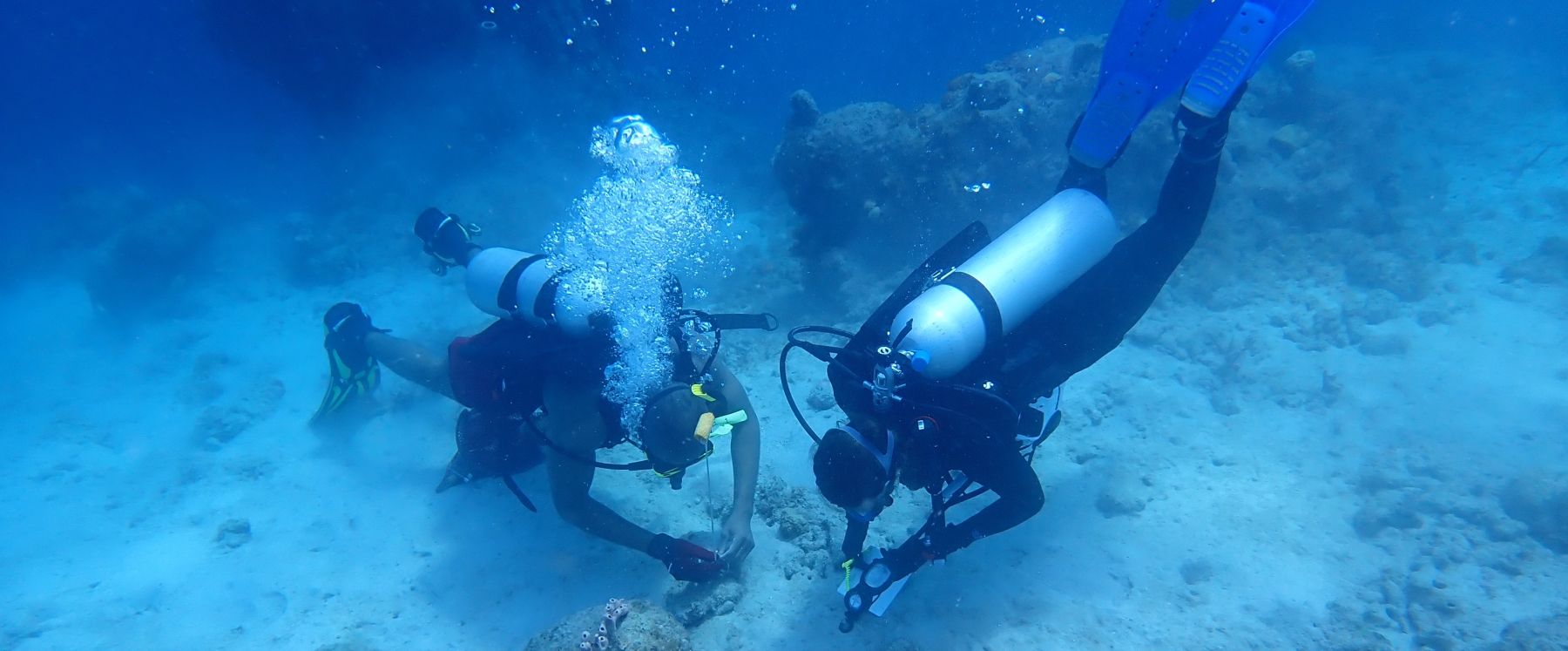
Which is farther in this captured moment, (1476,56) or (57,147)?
(57,147)

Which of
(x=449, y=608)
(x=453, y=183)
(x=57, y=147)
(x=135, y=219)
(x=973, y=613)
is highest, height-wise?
(x=57, y=147)

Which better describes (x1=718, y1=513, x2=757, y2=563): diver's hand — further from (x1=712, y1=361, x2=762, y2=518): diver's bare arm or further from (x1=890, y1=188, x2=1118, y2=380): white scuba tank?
(x1=890, y1=188, x2=1118, y2=380): white scuba tank

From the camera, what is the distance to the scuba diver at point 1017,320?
12.0 feet

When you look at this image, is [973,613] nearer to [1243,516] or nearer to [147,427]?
[1243,516]

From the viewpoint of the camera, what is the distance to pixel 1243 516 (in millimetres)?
5324

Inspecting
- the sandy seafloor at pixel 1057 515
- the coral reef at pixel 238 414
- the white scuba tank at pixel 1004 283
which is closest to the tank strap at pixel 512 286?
the sandy seafloor at pixel 1057 515

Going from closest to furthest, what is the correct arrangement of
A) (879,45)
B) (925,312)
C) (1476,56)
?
(925,312) → (1476,56) → (879,45)

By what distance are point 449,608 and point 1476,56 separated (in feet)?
114

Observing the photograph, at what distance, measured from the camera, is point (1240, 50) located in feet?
12.6

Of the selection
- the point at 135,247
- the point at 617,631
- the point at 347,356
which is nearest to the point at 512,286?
the point at 617,631

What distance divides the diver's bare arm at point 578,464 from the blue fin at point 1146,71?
4532 mm

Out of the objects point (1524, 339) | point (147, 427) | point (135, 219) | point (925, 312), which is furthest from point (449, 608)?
point (135, 219)

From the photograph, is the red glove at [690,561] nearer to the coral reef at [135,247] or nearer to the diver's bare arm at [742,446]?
the diver's bare arm at [742,446]

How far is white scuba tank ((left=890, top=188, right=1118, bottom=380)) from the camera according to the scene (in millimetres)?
3877
